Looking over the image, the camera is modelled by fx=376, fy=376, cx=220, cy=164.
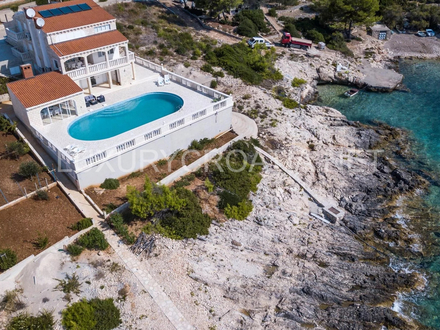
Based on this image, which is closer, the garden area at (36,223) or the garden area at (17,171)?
the garden area at (36,223)

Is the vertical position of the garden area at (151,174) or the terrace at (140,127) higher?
the terrace at (140,127)

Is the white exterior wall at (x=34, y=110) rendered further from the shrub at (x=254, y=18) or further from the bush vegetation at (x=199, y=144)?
the shrub at (x=254, y=18)

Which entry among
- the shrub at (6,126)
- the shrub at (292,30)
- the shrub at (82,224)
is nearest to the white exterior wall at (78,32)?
the shrub at (6,126)

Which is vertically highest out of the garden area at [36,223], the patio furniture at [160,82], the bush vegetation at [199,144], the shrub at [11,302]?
the patio furniture at [160,82]

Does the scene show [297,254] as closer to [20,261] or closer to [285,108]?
[20,261]

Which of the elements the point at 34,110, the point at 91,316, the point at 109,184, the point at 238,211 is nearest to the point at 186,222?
the point at 238,211

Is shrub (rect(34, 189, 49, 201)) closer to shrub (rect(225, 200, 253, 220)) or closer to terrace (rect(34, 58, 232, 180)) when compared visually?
terrace (rect(34, 58, 232, 180))

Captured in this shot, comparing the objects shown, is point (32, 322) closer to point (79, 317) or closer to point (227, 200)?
point (79, 317)

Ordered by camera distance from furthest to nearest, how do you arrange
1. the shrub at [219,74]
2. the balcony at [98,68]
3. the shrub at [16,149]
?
the shrub at [219,74]
the balcony at [98,68]
the shrub at [16,149]
